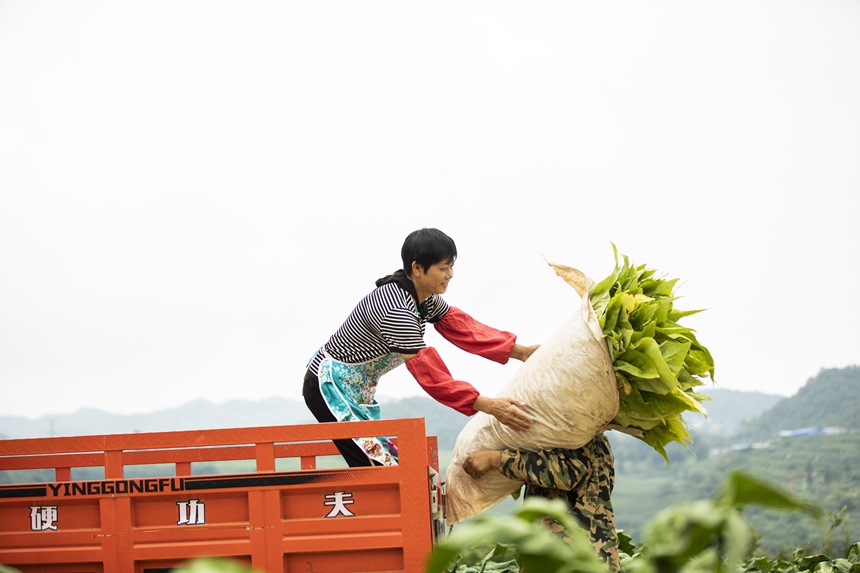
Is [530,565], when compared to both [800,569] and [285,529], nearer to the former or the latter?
[285,529]

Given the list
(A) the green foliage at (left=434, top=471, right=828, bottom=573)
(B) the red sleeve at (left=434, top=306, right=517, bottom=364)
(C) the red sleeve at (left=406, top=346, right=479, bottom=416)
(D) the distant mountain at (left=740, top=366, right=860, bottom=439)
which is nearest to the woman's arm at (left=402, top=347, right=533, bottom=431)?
(C) the red sleeve at (left=406, top=346, right=479, bottom=416)

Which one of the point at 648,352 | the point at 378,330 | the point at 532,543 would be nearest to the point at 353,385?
the point at 378,330

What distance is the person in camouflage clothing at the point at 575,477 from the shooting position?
128 inches

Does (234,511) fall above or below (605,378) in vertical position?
below

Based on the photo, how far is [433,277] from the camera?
348 cm

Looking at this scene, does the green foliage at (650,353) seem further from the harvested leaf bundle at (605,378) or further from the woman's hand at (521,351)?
the woman's hand at (521,351)

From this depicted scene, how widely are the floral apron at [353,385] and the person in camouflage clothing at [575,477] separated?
0.43m

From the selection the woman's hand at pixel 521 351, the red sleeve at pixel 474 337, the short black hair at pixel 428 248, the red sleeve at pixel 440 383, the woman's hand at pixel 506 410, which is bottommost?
the woman's hand at pixel 506 410

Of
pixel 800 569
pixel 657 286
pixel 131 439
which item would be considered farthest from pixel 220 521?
pixel 800 569

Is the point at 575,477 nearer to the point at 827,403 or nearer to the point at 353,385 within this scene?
the point at 353,385

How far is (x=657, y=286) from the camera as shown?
3.41m

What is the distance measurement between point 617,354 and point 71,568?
2.19m

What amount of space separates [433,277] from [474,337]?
22.5 inches

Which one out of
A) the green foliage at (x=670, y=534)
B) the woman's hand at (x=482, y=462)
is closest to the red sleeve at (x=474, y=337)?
the woman's hand at (x=482, y=462)
